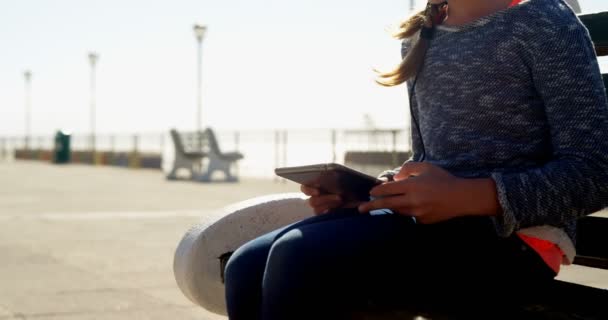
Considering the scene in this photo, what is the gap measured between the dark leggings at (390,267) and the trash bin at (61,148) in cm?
3209

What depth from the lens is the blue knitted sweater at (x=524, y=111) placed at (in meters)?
1.70

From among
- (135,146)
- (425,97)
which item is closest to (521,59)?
(425,97)

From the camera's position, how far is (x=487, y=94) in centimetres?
192

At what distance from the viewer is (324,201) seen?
2105 mm

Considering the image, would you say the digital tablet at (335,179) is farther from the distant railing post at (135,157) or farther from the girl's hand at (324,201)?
Answer: the distant railing post at (135,157)

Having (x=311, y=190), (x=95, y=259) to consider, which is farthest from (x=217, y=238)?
(x=95, y=259)

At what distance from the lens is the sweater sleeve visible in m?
1.69

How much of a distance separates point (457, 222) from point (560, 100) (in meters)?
0.33

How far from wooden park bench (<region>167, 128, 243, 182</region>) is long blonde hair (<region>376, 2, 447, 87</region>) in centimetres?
1618

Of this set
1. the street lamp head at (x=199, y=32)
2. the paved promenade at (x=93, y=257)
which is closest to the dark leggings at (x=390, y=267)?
the paved promenade at (x=93, y=257)

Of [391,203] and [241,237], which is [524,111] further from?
[241,237]

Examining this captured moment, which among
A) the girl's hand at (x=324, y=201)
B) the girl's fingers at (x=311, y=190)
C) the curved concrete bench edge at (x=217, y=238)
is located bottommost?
the curved concrete bench edge at (x=217, y=238)

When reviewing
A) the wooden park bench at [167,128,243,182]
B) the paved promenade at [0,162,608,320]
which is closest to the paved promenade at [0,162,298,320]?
the paved promenade at [0,162,608,320]

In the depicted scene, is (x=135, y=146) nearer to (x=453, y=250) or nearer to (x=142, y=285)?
(x=142, y=285)
